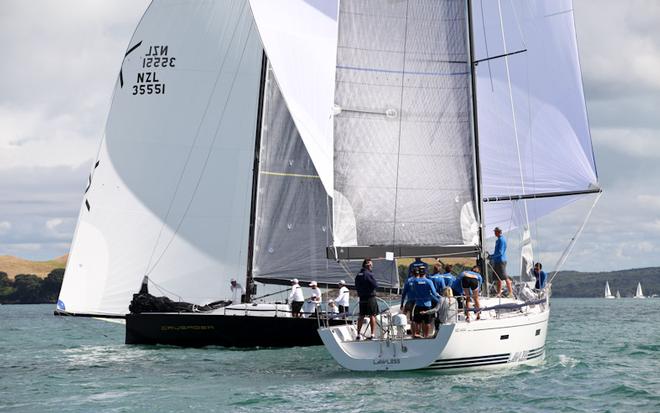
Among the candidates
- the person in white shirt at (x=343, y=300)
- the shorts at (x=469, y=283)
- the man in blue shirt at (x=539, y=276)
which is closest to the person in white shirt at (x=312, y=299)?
the person in white shirt at (x=343, y=300)

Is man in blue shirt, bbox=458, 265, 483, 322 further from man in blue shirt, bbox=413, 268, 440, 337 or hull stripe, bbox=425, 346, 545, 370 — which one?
hull stripe, bbox=425, 346, 545, 370

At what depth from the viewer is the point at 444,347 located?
1927 centimetres

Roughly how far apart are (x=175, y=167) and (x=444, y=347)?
601 inches

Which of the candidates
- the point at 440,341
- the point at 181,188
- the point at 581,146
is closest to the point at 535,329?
the point at 440,341

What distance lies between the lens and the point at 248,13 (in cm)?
3294

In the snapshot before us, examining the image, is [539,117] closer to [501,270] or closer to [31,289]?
[501,270]

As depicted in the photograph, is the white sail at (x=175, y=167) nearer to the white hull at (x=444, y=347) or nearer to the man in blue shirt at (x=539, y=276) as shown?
the man in blue shirt at (x=539, y=276)

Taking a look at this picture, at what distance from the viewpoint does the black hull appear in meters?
28.0

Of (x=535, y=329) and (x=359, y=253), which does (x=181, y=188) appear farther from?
(x=535, y=329)

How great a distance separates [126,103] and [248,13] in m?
4.79

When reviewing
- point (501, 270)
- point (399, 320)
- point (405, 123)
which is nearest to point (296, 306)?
point (501, 270)

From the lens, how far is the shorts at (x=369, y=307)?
2062 centimetres

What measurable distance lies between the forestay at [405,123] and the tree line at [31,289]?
114 meters

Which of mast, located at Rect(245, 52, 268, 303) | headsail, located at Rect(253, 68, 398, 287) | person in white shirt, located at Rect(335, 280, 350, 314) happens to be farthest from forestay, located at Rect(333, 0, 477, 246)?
mast, located at Rect(245, 52, 268, 303)
